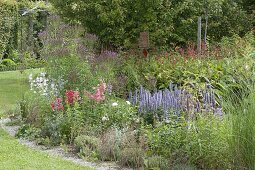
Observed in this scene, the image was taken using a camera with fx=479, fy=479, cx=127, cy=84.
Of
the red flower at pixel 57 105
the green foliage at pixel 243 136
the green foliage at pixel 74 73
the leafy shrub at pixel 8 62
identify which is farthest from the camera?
the leafy shrub at pixel 8 62

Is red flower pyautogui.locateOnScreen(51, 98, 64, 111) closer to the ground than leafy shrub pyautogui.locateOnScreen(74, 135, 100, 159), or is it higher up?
higher up

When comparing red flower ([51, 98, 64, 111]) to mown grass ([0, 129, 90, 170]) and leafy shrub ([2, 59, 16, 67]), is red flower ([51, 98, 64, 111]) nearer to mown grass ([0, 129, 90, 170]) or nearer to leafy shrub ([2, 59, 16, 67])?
mown grass ([0, 129, 90, 170])

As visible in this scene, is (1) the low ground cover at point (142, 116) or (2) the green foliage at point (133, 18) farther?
(2) the green foliage at point (133, 18)

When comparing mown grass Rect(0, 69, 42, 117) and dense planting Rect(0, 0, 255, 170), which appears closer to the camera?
dense planting Rect(0, 0, 255, 170)

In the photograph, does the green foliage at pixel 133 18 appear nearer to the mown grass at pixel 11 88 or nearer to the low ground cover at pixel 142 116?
the mown grass at pixel 11 88

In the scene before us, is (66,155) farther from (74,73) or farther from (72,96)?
(74,73)

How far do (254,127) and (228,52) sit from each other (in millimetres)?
6346

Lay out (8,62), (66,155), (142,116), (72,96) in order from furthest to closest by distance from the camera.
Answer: (8,62) < (72,96) < (142,116) < (66,155)

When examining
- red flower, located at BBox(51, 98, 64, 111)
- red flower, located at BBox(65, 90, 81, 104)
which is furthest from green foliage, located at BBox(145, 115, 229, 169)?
red flower, located at BBox(51, 98, 64, 111)

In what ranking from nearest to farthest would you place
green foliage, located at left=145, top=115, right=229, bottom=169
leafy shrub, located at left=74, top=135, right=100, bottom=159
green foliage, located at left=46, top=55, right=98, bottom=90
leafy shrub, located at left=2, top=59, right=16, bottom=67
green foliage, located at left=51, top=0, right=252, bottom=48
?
green foliage, located at left=145, top=115, right=229, bottom=169 < leafy shrub, located at left=74, top=135, right=100, bottom=159 < green foliage, located at left=46, top=55, right=98, bottom=90 < green foliage, located at left=51, top=0, right=252, bottom=48 < leafy shrub, located at left=2, top=59, right=16, bottom=67

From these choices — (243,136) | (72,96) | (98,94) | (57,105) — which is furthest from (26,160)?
(243,136)

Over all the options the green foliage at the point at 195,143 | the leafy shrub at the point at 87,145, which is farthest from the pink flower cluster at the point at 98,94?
the green foliage at the point at 195,143

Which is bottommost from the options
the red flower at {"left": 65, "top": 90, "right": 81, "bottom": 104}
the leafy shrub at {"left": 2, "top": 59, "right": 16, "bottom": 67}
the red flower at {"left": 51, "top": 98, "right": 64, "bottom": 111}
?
the red flower at {"left": 51, "top": 98, "right": 64, "bottom": 111}

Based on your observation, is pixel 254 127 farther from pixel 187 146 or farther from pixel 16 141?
pixel 16 141
